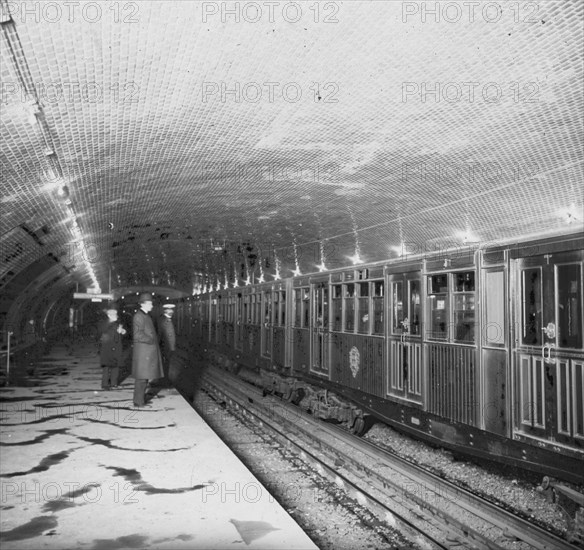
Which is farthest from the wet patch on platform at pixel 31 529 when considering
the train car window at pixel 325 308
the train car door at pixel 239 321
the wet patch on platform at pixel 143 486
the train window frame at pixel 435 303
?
the train car door at pixel 239 321

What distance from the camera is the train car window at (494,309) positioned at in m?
6.05

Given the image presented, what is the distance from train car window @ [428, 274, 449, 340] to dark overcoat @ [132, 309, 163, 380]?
3978 millimetres

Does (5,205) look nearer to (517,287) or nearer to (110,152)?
(110,152)

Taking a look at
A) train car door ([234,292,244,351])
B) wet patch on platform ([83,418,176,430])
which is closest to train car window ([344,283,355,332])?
wet patch on platform ([83,418,176,430])

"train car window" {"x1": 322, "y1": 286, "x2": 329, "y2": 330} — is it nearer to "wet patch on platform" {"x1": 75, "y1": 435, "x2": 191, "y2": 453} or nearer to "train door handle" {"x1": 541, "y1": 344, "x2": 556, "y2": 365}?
"wet patch on platform" {"x1": 75, "y1": 435, "x2": 191, "y2": 453}

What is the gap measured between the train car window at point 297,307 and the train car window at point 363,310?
2.88 meters

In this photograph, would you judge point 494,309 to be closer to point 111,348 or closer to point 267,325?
point 111,348

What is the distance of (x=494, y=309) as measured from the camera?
6168mm

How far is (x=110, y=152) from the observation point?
266 inches

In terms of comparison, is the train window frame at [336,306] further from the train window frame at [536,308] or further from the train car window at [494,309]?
the train window frame at [536,308]

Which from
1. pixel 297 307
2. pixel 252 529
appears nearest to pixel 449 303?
pixel 252 529

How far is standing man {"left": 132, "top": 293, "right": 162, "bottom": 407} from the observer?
27.7ft

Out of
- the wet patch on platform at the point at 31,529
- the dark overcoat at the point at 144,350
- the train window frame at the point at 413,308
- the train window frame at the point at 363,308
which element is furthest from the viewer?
the train window frame at the point at 363,308

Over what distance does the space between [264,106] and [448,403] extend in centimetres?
397
